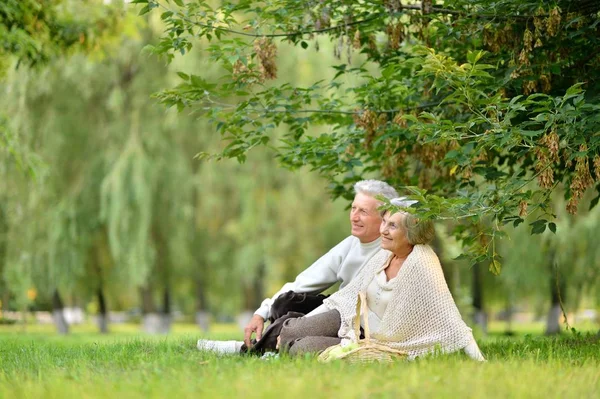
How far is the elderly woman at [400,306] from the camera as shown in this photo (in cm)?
555

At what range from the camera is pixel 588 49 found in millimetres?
7348

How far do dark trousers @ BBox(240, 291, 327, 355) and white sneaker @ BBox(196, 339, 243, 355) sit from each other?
0.19 metres

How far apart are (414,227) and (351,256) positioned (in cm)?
87

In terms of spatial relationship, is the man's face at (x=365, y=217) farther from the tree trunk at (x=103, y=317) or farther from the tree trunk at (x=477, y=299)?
the tree trunk at (x=103, y=317)

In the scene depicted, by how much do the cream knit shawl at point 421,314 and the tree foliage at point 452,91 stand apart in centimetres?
40

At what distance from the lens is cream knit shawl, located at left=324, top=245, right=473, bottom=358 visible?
552 centimetres

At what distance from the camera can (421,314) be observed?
5.56 meters

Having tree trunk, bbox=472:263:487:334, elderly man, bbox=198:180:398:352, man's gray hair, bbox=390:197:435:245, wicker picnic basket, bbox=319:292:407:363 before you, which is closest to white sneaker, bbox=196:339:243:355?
elderly man, bbox=198:180:398:352

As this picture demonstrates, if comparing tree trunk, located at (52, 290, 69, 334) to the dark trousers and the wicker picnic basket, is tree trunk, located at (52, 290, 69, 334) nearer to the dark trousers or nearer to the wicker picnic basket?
the dark trousers

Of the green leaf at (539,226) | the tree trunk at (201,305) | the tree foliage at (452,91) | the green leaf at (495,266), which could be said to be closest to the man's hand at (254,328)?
the tree foliage at (452,91)

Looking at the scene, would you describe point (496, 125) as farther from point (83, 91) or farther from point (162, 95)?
point (83, 91)

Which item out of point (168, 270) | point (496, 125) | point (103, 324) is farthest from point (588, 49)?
point (103, 324)

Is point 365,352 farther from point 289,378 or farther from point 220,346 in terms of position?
point 220,346

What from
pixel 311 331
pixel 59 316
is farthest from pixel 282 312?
pixel 59 316
